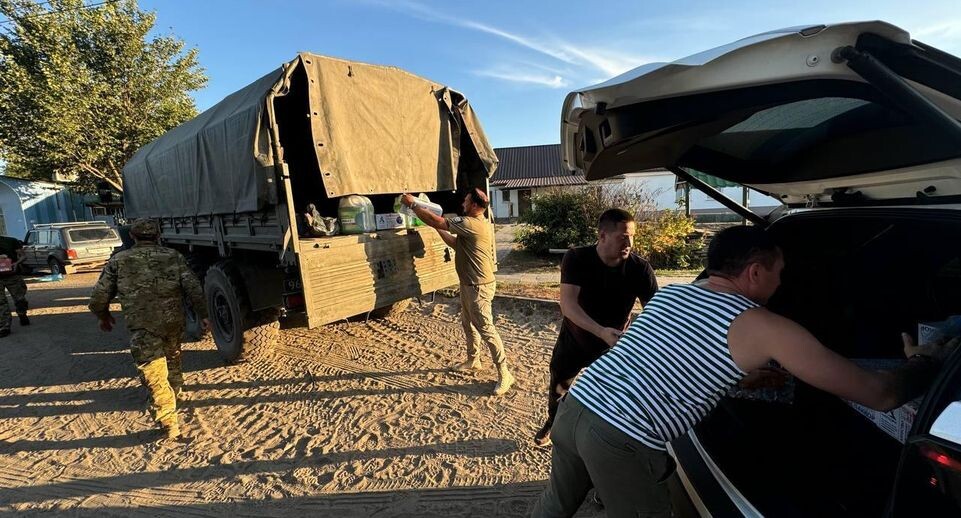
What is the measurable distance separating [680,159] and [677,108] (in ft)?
3.02

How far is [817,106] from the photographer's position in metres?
1.61

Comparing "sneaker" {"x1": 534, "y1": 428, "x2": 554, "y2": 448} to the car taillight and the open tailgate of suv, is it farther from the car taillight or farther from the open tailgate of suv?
the car taillight

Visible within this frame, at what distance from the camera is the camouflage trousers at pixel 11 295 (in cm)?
675

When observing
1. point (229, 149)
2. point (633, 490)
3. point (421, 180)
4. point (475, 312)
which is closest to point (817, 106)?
point (633, 490)

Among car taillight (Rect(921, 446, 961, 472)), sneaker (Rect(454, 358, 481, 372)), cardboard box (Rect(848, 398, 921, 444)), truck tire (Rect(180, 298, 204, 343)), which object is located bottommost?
sneaker (Rect(454, 358, 481, 372))

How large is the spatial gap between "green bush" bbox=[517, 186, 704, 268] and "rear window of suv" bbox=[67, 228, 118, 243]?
11.5 meters

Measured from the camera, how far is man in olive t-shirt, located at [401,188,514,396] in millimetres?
3912

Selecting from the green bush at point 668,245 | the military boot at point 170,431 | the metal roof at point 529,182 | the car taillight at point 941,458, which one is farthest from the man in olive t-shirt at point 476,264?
the metal roof at point 529,182

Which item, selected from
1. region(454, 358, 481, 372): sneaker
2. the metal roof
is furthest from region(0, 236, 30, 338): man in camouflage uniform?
the metal roof

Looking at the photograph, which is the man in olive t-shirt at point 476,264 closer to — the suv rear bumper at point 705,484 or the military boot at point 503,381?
the military boot at point 503,381

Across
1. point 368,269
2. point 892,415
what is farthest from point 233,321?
point 892,415

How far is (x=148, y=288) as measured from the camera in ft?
12.3

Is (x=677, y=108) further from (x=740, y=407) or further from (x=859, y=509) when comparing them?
(x=859, y=509)

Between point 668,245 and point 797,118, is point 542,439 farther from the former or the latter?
point 668,245
